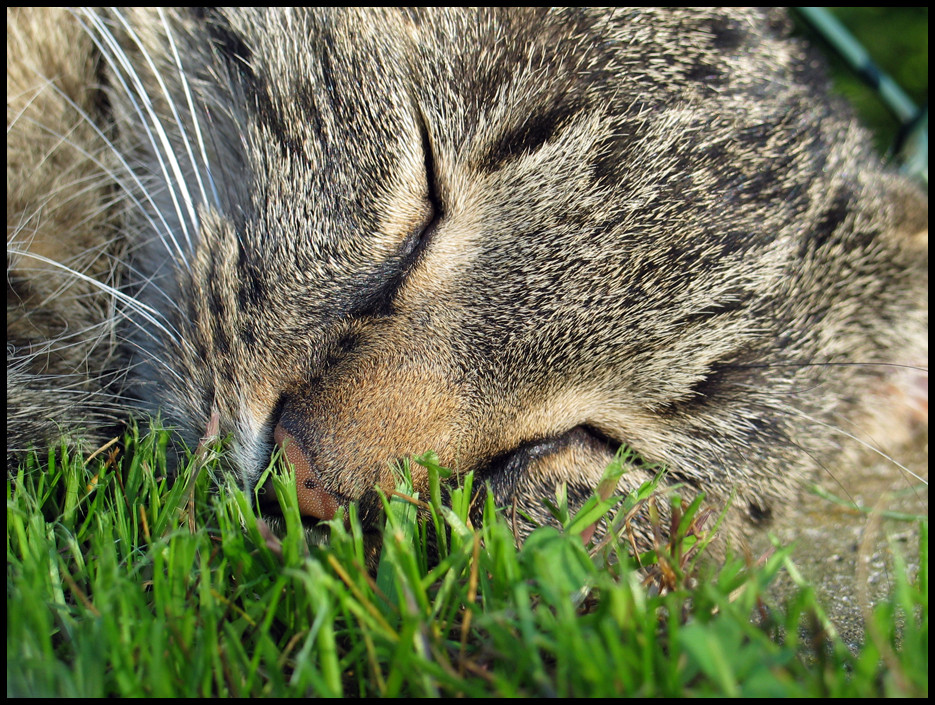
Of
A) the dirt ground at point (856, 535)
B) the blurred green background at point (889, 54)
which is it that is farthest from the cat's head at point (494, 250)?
the blurred green background at point (889, 54)

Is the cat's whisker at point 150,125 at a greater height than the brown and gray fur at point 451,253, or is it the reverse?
the cat's whisker at point 150,125

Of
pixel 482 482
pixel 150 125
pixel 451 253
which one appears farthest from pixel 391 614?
pixel 150 125

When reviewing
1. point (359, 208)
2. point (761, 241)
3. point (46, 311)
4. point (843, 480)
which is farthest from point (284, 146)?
point (843, 480)

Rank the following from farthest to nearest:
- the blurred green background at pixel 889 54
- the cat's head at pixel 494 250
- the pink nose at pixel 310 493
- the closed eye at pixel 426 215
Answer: the blurred green background at pixel 889 54, the closed eye at pixel 426 215, the cat's head at pixel 494 250, the pink nose at pixel 310 493

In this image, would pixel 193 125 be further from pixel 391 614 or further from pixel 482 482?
pixel 391 614

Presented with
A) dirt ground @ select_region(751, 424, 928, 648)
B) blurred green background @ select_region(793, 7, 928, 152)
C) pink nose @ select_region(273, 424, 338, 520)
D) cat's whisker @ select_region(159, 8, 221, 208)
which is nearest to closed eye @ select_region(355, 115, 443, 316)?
pink nose @ select_region(273, 424, 338, 520)

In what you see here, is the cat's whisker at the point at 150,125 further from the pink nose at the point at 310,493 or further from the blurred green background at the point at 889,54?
the blurred green background at the point at 889,54

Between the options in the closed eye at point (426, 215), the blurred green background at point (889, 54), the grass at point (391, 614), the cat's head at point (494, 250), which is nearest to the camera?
the grass at point (391, 614)
